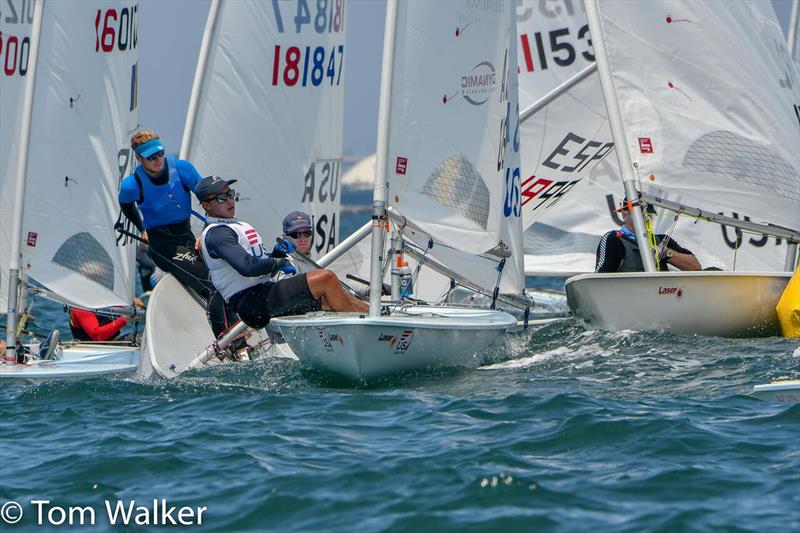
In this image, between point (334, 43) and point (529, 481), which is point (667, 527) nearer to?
point (529, 481)

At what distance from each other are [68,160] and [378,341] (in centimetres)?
410

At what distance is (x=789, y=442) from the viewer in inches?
233

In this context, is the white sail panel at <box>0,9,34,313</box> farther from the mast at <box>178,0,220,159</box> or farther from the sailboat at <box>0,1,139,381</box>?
the mast at <box>178,0,220,159</box>

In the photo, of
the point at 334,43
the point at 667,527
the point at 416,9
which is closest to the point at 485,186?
the point at 416,9

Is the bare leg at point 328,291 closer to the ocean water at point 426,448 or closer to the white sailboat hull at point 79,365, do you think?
the ocean water at point 426,448

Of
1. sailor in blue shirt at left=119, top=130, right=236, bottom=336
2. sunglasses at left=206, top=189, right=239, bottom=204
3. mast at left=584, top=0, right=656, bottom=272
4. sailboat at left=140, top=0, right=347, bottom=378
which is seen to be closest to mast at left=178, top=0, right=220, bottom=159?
sailboat at left=140, top=0, right=347, bottom=378

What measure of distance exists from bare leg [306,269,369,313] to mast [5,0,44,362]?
275cm

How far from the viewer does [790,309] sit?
31.0 ft

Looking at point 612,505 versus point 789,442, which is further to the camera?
point 789,442

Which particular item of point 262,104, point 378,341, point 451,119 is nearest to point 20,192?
point 262,104

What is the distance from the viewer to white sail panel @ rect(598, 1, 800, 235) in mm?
10531

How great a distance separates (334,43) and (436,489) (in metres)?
5.99

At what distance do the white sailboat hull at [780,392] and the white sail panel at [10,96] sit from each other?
6.40 metres

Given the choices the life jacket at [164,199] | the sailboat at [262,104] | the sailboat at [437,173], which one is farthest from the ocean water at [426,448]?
the sailboat at [262,104]
